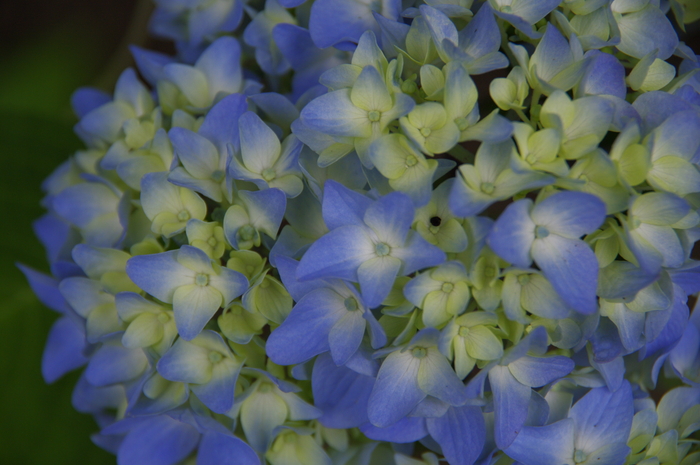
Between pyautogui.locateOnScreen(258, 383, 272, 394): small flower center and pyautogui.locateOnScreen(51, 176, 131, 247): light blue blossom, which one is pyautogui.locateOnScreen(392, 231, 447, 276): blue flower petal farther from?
pyautogui.locateOnScreen(51, 176, 131, 247): light blue blossom

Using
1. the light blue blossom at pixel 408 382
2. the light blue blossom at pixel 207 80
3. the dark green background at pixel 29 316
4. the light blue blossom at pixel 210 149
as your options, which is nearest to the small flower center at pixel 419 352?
the light blue blossom at pixel 408 382

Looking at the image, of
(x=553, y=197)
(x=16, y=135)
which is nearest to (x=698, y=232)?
(x=553, y=197)

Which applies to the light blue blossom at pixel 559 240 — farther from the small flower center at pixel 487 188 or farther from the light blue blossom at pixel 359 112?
the light blue blossom at pixel 359 112

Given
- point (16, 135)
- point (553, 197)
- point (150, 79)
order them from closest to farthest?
point (553, 197) < point (150, 79) < point (16, 135)

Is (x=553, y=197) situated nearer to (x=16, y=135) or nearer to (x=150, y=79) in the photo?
(x=150, y=79)

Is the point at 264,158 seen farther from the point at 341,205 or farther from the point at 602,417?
the point at 602,417

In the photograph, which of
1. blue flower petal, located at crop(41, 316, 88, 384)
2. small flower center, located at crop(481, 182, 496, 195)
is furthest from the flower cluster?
blue flower petal, located at crop(41, 316, 88, 384)

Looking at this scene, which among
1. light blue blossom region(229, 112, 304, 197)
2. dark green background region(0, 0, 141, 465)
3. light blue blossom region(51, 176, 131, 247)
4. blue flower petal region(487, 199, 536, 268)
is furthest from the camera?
dark green background region(0, 0, 141, 465)
